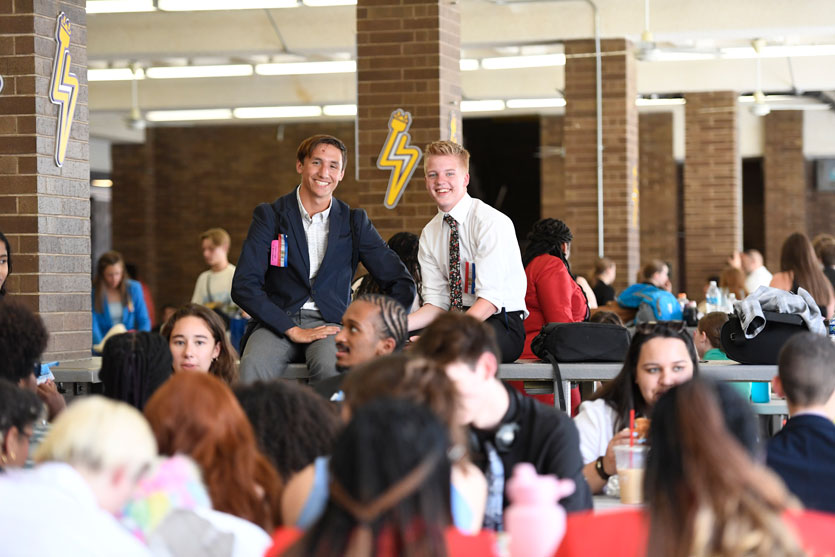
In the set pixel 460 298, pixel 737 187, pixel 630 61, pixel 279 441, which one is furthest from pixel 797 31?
pixel 279 441

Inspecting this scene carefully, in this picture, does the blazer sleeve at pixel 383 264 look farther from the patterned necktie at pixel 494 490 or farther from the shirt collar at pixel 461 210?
the patterned necktie at pixel 494 490

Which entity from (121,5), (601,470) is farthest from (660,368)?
(121,5)

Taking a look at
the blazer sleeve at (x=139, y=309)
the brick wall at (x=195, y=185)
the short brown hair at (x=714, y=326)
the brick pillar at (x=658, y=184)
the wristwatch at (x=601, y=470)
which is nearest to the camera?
the wristwatch at (x=601, y=470)

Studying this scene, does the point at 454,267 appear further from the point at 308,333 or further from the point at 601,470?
the point at 601,470

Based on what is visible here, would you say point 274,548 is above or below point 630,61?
below

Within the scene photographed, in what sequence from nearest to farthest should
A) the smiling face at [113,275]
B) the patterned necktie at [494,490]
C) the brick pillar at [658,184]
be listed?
the patterned necktie at [494,490], the smiling face at [113,275], the brick pillar at [658,184]

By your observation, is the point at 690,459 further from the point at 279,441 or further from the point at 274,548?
the point at 279,441

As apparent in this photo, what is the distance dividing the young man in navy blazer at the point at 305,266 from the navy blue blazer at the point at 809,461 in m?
2.29

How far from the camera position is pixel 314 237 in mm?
5176

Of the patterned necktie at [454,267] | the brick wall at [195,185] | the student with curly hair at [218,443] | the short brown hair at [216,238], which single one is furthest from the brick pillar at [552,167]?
the student with curly hair at [218,443]

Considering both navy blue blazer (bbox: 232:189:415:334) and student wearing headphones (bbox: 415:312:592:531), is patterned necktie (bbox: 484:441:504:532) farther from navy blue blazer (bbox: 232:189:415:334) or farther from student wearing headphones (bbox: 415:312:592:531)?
navy blue blazer (bbox: 232:189:415:334)

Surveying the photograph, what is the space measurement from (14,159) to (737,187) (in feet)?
39.7

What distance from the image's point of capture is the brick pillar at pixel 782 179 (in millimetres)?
19875

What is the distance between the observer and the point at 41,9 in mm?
5996
